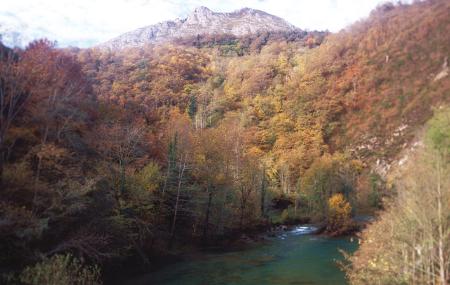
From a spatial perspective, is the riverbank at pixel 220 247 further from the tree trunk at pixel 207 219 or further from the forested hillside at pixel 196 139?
the tree trunk at pixel 207 219

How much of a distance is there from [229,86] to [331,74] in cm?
3670

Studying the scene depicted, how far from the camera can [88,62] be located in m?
133

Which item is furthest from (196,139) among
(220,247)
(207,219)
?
(220,247)

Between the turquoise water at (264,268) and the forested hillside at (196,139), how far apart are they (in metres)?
3.99

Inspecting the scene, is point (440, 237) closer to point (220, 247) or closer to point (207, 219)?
point (207, 219)

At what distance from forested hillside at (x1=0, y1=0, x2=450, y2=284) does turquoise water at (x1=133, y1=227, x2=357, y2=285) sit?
3987 millimetres

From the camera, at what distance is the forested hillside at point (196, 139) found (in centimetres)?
2366

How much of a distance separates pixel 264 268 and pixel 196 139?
21.0 m

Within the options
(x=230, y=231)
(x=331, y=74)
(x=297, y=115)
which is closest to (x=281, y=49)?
(x=331, y=74)

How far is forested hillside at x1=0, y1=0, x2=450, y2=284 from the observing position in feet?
77.6

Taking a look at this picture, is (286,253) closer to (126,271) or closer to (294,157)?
(126,271)

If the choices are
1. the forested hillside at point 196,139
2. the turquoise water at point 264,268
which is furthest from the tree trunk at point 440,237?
the turquoise water at point 264,268

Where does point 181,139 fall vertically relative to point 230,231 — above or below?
above

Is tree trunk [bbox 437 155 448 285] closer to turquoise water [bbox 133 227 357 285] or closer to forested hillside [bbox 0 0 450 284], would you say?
forested hillside [bbox 0 0 450 284]
